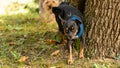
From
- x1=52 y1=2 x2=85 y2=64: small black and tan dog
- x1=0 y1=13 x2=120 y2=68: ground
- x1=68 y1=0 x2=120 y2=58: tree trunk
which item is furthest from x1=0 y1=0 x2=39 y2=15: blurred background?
x1=68 y1=0 x2=120 y2=58: tree trunk

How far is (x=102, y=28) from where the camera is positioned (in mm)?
5352

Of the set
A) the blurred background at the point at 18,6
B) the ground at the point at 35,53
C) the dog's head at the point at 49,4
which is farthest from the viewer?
the blurred background at the point at 18,6

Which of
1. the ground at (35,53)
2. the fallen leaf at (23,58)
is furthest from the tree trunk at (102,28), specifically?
the fallen leaf at (23,58)

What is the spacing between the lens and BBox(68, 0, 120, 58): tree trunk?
5.27 meters

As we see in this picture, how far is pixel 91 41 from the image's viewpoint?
18.1 feet

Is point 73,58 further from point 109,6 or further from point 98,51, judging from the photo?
point 109,6

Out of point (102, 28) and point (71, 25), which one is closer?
point (71, 25)

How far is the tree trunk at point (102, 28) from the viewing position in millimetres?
5266

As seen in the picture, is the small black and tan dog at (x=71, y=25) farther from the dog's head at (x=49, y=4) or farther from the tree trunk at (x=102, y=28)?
the dog's head at (x=49, y=4)

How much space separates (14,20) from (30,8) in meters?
2.58

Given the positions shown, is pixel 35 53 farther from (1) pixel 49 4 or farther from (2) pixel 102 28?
(1) pixel 49 4

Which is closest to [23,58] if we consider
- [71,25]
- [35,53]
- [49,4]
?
[35,53]

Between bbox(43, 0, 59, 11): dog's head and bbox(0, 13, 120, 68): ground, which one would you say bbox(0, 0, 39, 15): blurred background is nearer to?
bbox(43, 0, 59, 11): dog's head

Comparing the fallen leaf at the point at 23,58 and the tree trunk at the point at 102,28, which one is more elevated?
the tree trunk at the point at 102,28
